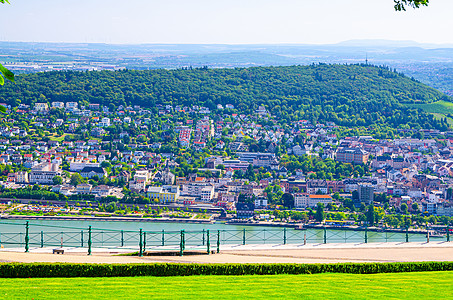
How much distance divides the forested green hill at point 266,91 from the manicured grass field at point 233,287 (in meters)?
43.6

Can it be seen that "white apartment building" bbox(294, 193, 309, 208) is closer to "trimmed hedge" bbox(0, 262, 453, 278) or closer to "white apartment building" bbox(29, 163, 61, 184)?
"white apartment building" bbox(29, 163, 61, 184)

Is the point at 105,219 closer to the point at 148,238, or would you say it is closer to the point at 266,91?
the point at 148,238

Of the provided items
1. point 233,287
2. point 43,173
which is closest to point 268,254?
point 233,287

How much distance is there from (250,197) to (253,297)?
2243cm

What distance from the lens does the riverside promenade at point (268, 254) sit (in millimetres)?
6529

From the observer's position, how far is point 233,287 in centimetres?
533

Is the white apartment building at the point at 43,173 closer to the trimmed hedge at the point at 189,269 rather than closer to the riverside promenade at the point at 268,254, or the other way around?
the riverside promenade at the point at 268,254

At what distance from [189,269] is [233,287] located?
0.63m

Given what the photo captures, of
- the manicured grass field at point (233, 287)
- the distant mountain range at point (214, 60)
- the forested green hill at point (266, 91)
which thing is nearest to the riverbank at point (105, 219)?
the manicured grass field at point (233, 287)

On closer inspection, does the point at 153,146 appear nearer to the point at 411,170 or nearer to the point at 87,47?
the point at 411,170

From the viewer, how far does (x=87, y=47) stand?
6939 inches

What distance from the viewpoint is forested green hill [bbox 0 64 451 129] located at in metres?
51.0

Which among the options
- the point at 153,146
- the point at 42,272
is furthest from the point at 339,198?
the point at 42,272

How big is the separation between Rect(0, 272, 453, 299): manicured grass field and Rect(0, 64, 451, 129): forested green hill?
143 ft
